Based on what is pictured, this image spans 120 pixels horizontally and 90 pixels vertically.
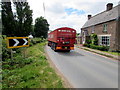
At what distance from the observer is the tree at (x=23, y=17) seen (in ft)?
63.8

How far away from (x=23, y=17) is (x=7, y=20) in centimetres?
371

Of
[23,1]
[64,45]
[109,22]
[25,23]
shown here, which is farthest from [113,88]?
[23,1]

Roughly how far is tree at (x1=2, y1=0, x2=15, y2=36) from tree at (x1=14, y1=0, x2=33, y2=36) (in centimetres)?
137

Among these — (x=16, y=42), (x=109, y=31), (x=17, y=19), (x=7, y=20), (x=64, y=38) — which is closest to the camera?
(x=16, y=42)

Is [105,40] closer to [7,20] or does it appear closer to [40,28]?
[7,20]

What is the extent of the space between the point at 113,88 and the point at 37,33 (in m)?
40.3

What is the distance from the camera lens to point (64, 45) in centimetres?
1248

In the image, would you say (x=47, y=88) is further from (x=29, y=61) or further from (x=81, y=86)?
(x=29, y=61)

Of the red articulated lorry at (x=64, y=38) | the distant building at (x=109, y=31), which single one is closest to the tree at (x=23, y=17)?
the red articulated lorry at (x=64, y=38)

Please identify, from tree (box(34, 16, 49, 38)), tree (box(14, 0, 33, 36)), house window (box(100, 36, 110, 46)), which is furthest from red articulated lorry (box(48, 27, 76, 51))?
tree (box(34, 16, 49, 38))

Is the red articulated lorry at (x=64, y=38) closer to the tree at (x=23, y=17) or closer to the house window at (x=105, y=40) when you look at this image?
the house window at (x=105, y=40)

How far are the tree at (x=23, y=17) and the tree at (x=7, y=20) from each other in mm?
1370


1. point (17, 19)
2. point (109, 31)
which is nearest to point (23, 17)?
point (17, 19)

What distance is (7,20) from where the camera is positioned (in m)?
18.5
